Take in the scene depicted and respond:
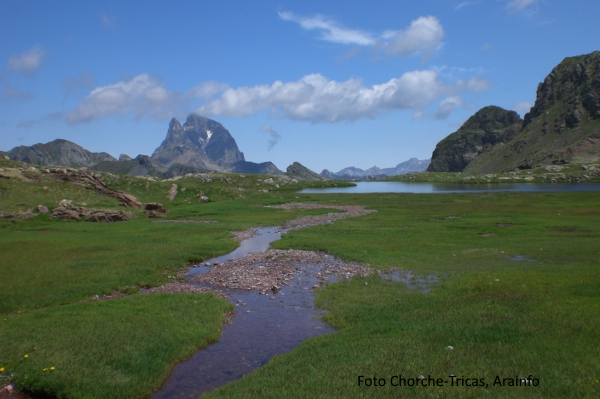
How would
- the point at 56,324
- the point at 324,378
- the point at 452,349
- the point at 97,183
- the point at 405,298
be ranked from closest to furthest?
the point at 324,378, the point at 452,349, the point at 56,324, the point at 405,298, the point at 97,183

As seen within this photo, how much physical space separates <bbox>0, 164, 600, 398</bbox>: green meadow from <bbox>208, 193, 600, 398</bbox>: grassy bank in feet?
0.23

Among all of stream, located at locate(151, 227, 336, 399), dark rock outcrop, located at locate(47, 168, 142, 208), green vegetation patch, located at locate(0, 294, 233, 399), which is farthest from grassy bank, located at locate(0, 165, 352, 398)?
dark rock outcrop, located at locate(47, 168, 142, 208)

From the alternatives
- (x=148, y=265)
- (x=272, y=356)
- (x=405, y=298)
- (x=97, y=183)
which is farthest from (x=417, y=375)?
(x=97, y=183)

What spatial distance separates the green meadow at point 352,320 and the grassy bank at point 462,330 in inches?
2.8

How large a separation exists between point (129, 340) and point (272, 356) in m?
6.37

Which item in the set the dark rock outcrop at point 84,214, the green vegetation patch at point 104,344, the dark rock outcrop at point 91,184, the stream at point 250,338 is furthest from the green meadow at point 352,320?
the dark rock outcrop at point 91,184

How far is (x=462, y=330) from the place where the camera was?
15.8 meters

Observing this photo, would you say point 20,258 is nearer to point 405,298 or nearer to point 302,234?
point 302,234

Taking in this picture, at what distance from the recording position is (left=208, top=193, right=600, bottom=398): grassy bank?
39.3ft

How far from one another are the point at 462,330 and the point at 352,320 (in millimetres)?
5522

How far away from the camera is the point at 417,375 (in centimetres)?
1251

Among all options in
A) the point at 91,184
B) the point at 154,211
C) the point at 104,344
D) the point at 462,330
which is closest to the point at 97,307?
the point at 104,344

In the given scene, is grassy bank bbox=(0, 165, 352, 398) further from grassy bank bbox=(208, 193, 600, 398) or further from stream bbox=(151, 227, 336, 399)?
grassy bank bbox=(208, 193, 600, 398)

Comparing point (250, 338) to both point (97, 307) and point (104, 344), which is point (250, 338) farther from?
point (97, 307)
